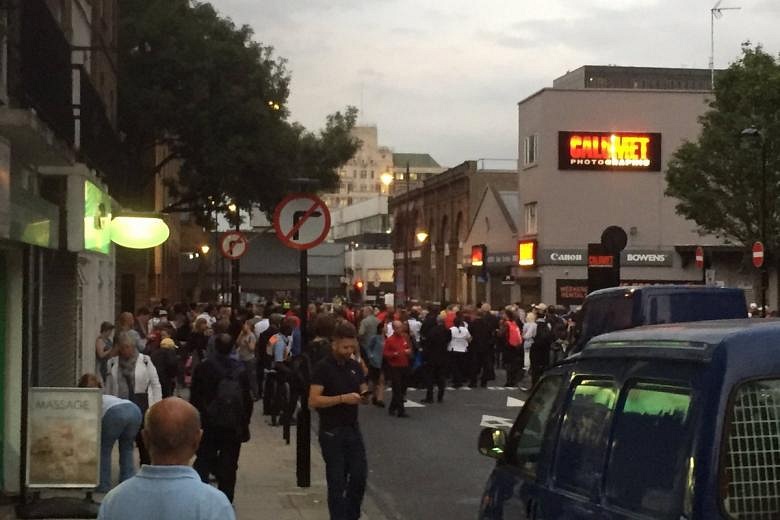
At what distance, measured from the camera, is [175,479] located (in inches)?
169

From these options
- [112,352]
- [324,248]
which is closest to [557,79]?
[324,248]

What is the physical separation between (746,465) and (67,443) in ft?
27.4

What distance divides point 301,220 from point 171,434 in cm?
950

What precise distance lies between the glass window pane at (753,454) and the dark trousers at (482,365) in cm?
2471

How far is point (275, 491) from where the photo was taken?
1358 centimetres

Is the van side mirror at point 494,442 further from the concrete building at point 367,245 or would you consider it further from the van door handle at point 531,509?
the concrete building at point 367,245

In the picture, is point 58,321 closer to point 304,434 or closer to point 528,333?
point 304,434

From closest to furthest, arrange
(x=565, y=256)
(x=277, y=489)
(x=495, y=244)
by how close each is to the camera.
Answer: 1. (x=277, y=489)
2. (x=565, y=256)
3. (x=495, y=244)

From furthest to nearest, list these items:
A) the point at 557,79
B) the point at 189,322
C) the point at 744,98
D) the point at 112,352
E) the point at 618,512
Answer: the point at 557,79
the point at 744,98
the point at 189,322
the point at 112,352
the point at 618,512

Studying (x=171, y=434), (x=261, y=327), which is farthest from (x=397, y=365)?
(x=171, y=434)

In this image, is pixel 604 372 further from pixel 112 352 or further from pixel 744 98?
pixel 744 98

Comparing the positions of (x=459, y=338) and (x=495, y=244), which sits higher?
(x=495, y=244)

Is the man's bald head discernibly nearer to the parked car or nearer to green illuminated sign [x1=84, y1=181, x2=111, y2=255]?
the parked car

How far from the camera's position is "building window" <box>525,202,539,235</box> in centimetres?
5825
